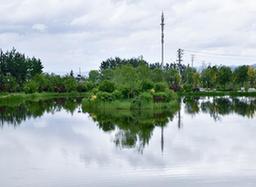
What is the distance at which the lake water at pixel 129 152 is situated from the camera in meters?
10.6

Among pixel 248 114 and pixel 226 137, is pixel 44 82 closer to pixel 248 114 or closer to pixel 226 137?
pixel 248 114

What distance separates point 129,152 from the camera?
14.0 m

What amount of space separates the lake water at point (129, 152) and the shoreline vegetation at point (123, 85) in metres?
6.67

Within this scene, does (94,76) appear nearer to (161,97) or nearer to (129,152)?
(161,97)

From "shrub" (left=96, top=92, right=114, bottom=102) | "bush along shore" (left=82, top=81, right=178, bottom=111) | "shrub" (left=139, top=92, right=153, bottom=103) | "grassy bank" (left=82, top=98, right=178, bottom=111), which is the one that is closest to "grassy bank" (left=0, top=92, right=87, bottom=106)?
"bush along shore" (left=82, top=81, right=178, bottom=111)

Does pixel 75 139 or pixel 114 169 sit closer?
pixel 114 169

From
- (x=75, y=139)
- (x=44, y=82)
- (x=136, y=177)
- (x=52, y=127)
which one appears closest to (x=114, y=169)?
(x=136, y=177)

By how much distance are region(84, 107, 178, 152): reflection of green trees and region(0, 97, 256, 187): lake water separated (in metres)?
0.03

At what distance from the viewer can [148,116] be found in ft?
79.7

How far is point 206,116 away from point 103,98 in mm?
7405

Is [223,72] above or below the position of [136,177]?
above

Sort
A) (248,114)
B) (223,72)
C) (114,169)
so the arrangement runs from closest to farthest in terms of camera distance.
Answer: (114,169), (248,114), (223,72)

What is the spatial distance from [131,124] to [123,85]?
10327 millimetres

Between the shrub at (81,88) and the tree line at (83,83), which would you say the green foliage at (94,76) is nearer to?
the tree line at (83,83)
